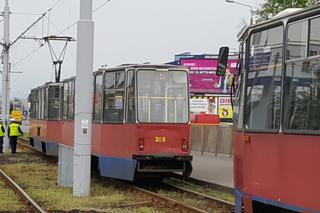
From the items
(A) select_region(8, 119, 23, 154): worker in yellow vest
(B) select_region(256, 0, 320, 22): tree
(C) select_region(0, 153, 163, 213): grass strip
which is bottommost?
(C) select_region(0, 153, 163, 213): grass strip

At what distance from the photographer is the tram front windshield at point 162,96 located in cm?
1490

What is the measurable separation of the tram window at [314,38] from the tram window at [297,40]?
10cm

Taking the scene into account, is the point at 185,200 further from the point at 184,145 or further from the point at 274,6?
the point at 274,6

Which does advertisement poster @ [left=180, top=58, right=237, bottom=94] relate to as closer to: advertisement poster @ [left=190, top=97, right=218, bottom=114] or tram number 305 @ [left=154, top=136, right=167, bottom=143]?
advertisement poster @ [left=190, top=97, right=218, bottom=114]

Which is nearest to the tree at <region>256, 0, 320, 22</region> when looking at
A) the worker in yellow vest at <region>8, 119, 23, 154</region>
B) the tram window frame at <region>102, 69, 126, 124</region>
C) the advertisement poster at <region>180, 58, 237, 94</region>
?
the tram window frame at <region>102, 69, 126, 124</region>

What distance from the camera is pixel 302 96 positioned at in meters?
5.83

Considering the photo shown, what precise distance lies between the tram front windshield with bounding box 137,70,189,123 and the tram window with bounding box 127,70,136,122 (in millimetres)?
123

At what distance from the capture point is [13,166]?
21.7 m

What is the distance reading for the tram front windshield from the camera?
1490 cm

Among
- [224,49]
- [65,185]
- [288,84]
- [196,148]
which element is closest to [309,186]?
[288,84]

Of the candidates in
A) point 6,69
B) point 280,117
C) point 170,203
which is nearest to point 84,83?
point 170,203

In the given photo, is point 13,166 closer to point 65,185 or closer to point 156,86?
point 65,185

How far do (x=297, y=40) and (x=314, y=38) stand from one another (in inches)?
12.8

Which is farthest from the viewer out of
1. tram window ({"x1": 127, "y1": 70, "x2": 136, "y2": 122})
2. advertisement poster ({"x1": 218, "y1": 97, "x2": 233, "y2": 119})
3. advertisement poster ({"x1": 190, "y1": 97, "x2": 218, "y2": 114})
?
advertisement poster ({"x1": 218, "y1": 97, "x2": 233, "y2": 119})
